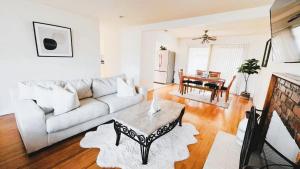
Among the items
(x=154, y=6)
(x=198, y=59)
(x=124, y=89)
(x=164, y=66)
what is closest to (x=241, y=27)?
(x=198, y=59)

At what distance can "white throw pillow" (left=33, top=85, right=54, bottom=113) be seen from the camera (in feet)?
6.15

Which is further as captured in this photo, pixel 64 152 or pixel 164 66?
pixel 164 66

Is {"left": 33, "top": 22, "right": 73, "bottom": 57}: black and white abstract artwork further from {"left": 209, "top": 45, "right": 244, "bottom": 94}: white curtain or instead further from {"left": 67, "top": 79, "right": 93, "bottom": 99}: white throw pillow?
{"left": 209, "top": 45, "right": 244, "bottom": 94}: white curtain

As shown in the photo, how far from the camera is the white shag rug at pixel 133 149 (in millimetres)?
1577

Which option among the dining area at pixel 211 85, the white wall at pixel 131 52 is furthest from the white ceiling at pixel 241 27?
the white wall at pixel 131 52

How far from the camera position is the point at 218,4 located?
233cm

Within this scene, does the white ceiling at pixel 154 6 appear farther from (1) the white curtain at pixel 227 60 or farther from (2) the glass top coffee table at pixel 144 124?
(1) the white curtain at pixel 227 60

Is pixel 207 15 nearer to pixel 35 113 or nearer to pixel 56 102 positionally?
pixel 56 102

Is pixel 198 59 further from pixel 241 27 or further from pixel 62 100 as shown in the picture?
Answer: pixel 62 100

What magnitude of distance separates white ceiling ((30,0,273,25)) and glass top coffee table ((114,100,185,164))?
1955 millimetres

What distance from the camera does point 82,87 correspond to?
242 centimetres

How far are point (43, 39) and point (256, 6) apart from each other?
4231 mm

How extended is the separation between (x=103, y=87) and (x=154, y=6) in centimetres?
194

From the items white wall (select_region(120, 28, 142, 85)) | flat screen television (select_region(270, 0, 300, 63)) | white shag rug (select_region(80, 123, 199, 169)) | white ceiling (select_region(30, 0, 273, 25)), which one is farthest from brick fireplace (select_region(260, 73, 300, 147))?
white wall (select_region(120, 28, 142, 85))
